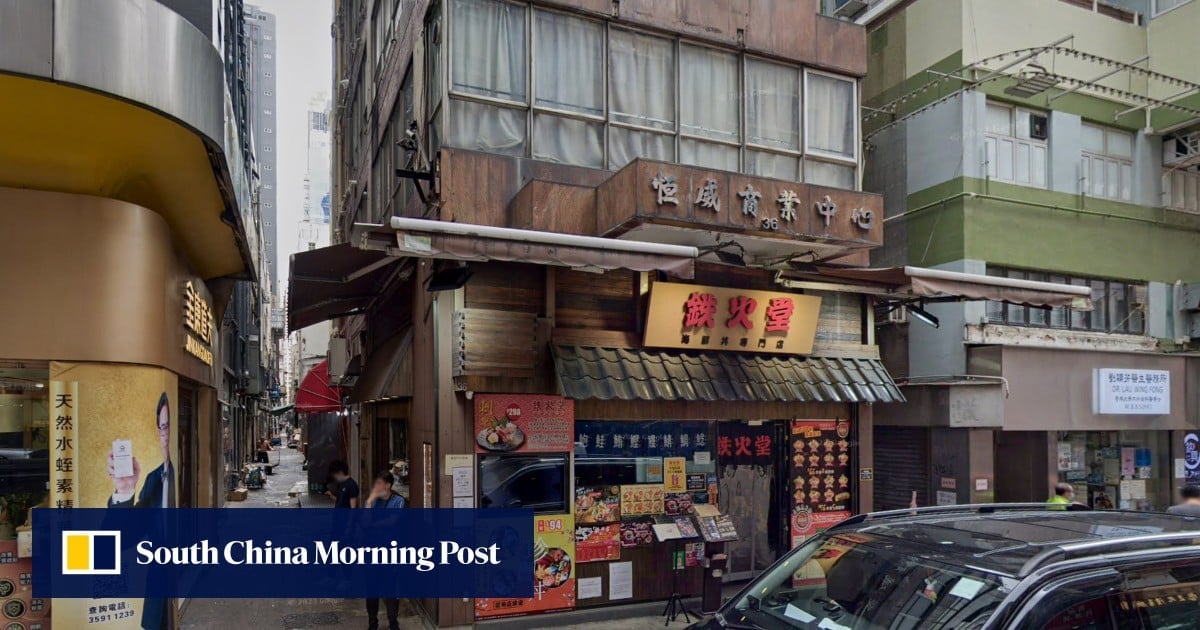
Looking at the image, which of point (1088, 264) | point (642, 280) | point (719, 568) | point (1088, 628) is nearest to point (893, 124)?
point (1088, 264)

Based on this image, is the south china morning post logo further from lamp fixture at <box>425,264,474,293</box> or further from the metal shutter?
the metal shutter

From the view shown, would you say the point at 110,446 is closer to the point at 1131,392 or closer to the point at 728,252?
the point at 728,252

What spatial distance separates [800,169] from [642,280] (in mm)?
3528

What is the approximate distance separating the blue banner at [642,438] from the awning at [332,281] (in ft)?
11.3

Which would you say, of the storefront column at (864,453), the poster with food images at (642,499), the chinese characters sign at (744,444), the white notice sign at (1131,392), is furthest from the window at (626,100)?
the white notice sign at (1131,392)

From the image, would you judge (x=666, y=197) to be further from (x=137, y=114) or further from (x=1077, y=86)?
(x=1077, y=86)

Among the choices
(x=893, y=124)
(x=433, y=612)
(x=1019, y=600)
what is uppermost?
(x=893, y=124)

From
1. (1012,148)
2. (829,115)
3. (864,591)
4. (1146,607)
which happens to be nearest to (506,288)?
(829,115)

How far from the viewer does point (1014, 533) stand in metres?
4.42

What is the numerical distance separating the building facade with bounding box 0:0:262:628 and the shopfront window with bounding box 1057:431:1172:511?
16.1 meters

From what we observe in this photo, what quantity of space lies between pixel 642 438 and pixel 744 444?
172 cm

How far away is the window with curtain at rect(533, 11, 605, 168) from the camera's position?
10.5 meters

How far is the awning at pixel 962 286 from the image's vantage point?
10.9m

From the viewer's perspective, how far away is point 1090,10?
16.6 meters
